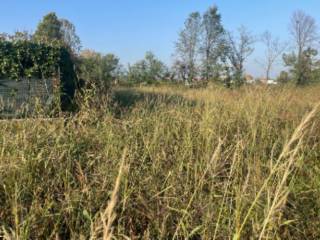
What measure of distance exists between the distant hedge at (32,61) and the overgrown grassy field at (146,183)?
4.62m

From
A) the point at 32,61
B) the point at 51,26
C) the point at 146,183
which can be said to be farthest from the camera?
the point at 51,26

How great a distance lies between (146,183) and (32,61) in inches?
256

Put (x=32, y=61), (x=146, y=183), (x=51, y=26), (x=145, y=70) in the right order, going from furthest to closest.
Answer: (x=51, y=26), (x=145, y=70), (x=32, y=61), (x=146, y=183)

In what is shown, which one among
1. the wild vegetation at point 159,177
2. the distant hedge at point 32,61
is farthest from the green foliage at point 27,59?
the wild vegetation at point 159,177

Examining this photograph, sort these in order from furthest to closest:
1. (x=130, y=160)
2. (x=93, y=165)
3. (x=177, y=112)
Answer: (x=177, y=112) → (x=93, y=165) → (x=130, y=160)

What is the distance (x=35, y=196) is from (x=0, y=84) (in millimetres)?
5946

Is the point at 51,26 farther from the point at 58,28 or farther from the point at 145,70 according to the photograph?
the point at 145,70

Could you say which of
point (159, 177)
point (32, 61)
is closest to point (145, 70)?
point (32, 61)

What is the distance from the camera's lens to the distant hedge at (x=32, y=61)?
779 centimetres

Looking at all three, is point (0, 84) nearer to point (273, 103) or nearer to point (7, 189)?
point (273, 103)

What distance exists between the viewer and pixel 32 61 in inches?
320

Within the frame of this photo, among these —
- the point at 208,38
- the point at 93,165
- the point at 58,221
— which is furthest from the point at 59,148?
the point at 208,38

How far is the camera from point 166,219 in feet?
6.56

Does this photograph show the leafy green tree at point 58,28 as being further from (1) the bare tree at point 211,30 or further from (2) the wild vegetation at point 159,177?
(2) the wild vegetation at point 159,177
